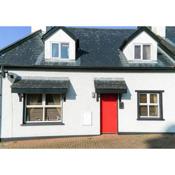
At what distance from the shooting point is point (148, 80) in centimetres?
1258

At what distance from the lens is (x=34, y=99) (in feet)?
39.9

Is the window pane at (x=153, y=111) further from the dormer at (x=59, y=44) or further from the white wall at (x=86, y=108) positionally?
the dormer at (x=59, y=44)

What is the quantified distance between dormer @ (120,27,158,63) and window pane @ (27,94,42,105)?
586 cm

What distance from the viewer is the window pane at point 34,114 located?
1211 centimetres

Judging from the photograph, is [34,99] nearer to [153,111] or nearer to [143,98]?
[143,98]

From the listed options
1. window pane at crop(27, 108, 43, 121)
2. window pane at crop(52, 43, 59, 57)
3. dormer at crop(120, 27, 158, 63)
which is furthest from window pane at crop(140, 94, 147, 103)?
window pane at crop(27, 108, 43, 121)

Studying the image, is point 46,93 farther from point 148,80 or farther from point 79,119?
point 148,80

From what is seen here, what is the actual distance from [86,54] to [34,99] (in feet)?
14.1

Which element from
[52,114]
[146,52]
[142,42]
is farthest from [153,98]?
[52,114]

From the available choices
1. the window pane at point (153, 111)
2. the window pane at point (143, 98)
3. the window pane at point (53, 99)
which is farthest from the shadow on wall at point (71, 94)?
the window pane at point (153, 111)

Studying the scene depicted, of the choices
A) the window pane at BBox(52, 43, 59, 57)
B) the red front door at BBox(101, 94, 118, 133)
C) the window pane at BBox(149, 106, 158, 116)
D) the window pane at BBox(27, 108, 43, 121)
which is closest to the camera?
the window pane at BBox(27, 108, 43, 121)

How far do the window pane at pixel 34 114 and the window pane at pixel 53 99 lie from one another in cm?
64

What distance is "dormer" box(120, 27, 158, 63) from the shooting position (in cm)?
1304

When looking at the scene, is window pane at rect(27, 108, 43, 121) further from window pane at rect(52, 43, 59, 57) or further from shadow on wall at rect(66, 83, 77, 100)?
window pane at rect(52, 43, 59, 57)
